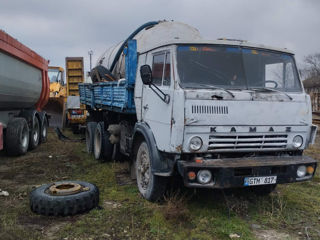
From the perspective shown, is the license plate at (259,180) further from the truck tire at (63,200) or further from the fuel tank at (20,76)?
the fuel tank at (20,76)

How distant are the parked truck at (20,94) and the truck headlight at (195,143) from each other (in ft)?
11.1

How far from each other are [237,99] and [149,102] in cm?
135

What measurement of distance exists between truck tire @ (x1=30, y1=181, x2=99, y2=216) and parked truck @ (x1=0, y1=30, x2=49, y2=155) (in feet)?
5.57

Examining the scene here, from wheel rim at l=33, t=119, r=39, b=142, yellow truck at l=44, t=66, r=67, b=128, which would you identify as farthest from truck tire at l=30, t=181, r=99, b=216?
yellow truck at l=44, t=66, r=67, b=128

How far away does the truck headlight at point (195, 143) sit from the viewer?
4062 millimetres

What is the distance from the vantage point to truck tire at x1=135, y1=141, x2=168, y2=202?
4.64 metres

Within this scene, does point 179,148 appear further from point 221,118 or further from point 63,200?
point 63,200

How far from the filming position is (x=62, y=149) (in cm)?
939

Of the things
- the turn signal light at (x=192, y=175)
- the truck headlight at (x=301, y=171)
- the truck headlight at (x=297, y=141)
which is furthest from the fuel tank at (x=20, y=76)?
the truck headlight at (x=301, y=171)

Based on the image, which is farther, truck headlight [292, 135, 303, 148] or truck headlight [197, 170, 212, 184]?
truck headlight [292, 135, 303, 148]

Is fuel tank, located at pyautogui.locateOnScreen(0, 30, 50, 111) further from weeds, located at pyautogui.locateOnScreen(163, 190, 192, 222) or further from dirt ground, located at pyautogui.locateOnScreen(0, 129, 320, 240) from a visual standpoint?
weeds, located at pyautogui.locateOnScreen(163, 190, 192, 222)

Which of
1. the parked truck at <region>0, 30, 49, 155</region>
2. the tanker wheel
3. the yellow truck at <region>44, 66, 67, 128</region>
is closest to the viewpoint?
the parked truck at <region>0, 30, 49, 155</region>

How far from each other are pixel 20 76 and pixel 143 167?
460 centimetres

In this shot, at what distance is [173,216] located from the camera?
420 cm
